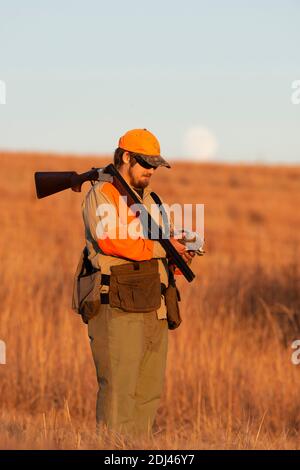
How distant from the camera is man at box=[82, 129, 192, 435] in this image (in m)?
4.59

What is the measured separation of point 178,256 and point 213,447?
94 centimetres

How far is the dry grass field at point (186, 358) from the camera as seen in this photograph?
5402mm

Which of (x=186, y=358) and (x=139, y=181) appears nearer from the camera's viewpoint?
(x=139, y=181)

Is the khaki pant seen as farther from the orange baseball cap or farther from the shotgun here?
the orange baseball cap

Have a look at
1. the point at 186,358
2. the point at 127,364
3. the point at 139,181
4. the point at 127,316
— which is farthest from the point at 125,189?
the point at 186,358

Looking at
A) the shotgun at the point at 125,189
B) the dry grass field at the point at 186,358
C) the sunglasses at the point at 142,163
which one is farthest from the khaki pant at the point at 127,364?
the sunglasses at the point at 142,163

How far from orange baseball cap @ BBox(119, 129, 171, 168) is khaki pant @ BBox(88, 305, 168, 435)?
77 cm

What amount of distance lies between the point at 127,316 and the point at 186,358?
3967mm

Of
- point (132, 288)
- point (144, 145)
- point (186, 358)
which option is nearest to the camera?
point (132, 288)

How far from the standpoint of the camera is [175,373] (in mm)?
8336

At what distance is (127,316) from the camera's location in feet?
15.3

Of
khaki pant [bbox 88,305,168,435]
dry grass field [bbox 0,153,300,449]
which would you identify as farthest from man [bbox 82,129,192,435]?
dry grass field [bbox 0,153,300,449]

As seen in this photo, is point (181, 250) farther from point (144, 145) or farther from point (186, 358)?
point (186, 358)
